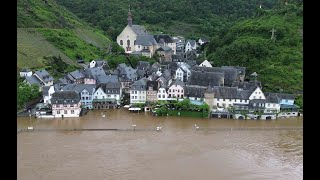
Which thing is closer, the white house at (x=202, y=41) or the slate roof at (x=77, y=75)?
the slate roof at (x=77, y=75)

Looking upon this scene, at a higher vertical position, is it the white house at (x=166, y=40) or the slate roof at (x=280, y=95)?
the white house at (x=166, y=40)

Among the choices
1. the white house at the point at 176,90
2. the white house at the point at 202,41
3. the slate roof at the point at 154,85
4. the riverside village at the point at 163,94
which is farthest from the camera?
the white house at the point at 202,41

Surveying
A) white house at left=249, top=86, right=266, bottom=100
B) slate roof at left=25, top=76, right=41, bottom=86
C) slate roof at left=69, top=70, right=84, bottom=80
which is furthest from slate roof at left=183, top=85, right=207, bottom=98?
slate roof at left=25, top=76, right=41, bottom=86

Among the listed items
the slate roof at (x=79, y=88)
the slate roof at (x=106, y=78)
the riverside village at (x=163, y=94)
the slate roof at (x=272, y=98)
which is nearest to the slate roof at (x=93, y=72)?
the riverside village at (x=163, y=94)

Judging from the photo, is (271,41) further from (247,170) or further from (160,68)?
(247,170)

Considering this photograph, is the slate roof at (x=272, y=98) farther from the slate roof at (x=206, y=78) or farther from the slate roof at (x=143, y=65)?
the slate roof at (x=143, y=65)

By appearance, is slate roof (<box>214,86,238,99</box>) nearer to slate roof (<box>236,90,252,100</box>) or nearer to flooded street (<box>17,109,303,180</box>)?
slate roof (<box>236,90,252,100</box>)

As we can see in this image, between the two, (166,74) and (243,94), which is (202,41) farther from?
(243,94)

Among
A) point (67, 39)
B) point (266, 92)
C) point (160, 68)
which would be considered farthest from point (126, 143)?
point (67, 39)
